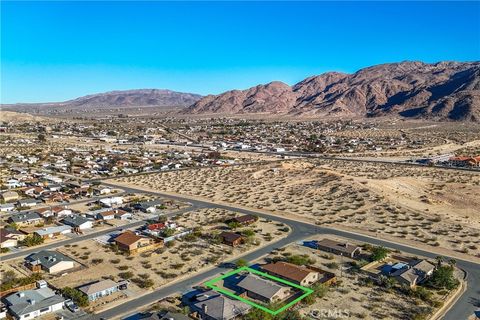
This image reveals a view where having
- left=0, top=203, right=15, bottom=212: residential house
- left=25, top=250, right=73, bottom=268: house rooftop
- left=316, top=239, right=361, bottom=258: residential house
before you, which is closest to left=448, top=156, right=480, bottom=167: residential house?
left=316, top=239, right=361, bottom=258: residential house

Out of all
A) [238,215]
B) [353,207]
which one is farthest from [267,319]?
[353,207]

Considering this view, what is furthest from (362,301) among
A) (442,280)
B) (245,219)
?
(245,219)

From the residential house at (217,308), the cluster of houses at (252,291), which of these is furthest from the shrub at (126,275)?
the residential house at (217,308)

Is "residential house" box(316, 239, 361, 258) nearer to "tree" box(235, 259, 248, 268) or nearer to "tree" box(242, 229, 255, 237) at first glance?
"tree" box(242, 229, 255, 237)

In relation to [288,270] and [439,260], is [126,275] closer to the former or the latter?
[288,270]

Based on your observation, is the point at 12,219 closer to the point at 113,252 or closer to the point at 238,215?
the point at 113,252

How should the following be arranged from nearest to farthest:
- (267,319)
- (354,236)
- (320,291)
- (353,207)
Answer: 1. (267,319)
2. (320,291)
3. (354,236)
4. (353,207)

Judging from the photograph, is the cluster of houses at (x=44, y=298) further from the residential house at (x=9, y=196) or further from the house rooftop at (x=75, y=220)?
the residential house at (x=9, y=196)
